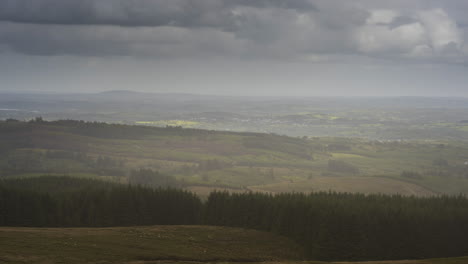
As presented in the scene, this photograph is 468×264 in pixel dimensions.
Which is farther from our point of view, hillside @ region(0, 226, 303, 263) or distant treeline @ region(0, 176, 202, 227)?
distant treeline @ region(0, 176, 202, 227)

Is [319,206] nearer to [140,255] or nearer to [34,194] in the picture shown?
[140,255]

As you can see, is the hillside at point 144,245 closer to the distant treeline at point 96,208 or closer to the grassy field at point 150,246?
the grassy field at point 150,246

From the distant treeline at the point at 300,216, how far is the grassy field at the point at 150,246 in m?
6.59

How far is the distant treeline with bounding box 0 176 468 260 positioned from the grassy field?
659 cm

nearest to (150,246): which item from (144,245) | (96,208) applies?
(144,245)

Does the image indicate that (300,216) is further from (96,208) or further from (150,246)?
(96,208)

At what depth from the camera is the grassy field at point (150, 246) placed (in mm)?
67000

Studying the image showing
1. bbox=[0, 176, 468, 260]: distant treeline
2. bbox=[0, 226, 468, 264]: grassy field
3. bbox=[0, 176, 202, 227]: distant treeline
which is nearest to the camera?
bbox=[0, 226, 468, 264]: grassy field

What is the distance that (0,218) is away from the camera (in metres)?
105

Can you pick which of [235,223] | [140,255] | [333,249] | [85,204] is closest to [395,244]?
[333,249]

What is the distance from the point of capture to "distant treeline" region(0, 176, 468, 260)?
3954 inches

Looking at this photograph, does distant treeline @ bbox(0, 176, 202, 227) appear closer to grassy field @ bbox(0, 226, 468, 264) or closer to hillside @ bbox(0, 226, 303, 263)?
grassy field @ bbox(0, 226, 468, 264)

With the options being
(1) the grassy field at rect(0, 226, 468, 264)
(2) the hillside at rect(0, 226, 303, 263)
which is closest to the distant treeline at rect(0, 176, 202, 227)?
(1) the grassy field at rect(0, 226, 468, 264)

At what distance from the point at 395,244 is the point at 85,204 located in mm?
71938
